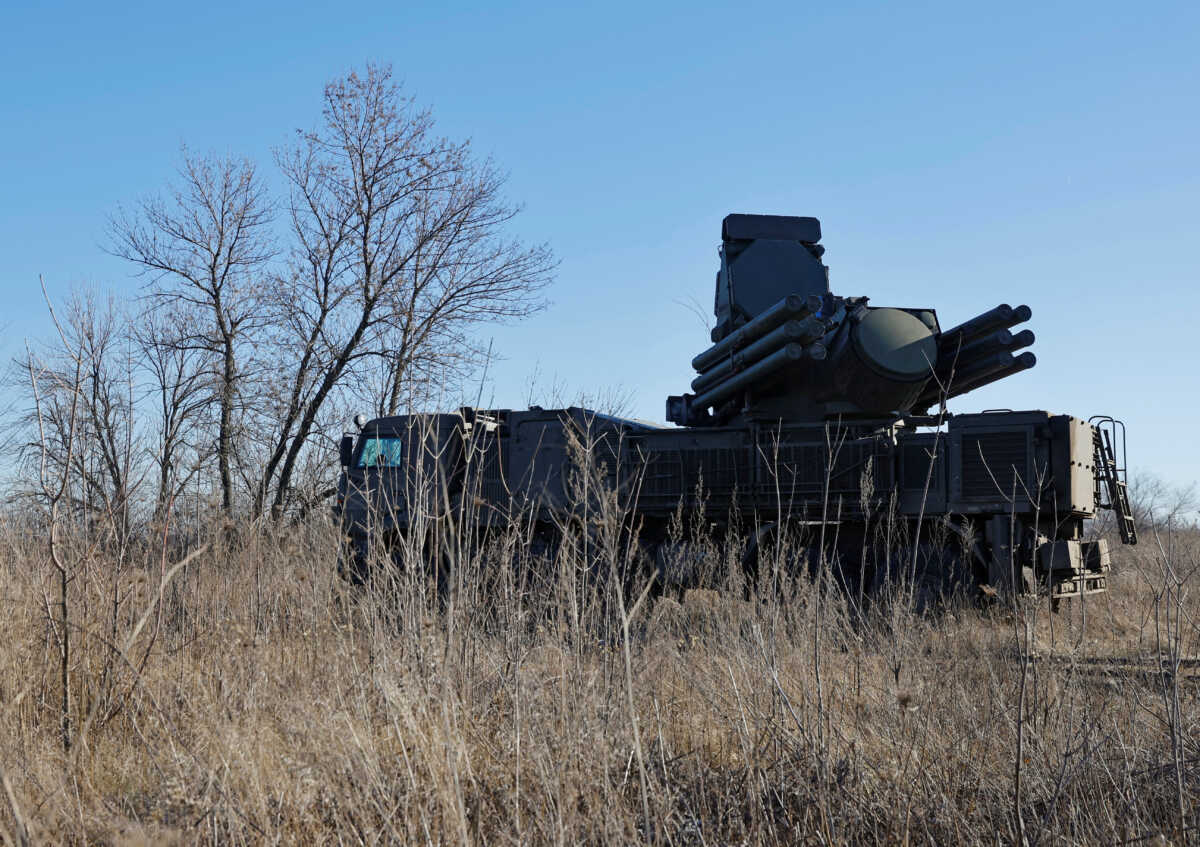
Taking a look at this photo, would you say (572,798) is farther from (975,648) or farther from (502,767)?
(975,648)

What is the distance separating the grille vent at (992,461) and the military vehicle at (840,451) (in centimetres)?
1

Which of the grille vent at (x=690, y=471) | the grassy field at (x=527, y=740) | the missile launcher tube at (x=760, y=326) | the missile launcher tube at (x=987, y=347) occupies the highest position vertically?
the missile launcher tube at (x=760, y=326)

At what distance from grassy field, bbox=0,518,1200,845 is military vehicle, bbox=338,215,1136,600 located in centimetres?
438

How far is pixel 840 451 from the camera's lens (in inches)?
423

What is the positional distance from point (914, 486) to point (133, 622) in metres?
7.17

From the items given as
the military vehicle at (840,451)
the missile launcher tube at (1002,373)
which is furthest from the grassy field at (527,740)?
the missile launcher tube at (1002,373)

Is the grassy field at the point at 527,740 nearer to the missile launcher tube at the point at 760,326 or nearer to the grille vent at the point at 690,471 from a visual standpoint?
the missile launcher tube at the point at 760,326

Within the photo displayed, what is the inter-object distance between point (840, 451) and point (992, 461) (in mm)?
1391

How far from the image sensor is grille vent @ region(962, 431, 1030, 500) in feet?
33.1

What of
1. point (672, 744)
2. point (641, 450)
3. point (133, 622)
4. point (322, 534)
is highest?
point (641, 450)

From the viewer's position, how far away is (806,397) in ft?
36.4

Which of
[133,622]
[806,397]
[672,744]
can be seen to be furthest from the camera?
[806,397]

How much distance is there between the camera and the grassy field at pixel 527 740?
3.22 meters

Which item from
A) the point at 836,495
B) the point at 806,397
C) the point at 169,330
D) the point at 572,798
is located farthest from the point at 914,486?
the point at 169,330
